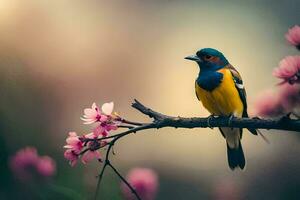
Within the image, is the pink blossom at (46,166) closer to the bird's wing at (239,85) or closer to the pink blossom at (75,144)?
the pink blossom at (75,144)

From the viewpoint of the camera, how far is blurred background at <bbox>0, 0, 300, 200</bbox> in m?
1.75

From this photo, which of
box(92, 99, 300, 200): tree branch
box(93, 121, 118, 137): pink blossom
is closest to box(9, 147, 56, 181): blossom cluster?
box(92, 99, 300, 200): tree branch

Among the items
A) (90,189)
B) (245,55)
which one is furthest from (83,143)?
(245,55)

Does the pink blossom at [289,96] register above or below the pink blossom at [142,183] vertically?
above

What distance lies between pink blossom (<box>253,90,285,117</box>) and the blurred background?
25mm

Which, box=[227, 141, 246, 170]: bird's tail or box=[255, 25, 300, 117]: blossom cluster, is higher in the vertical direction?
box=[255, 25, 300, 117]: blossom cluster

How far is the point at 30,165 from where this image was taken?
1888mm

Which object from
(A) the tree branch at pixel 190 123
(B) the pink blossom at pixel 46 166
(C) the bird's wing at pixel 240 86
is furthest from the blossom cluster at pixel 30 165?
(C) the bird's wing at pixel 240 86

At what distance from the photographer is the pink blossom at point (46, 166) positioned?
6.15 feet

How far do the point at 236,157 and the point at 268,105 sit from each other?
160mm

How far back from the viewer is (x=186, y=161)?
1817 mm

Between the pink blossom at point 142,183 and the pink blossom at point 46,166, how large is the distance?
22 cm

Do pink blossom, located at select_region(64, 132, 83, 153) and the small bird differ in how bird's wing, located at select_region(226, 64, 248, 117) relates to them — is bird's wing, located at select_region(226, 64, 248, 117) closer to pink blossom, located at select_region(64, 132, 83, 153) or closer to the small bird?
the small bird

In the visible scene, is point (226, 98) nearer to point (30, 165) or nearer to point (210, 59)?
point (210, 59)
